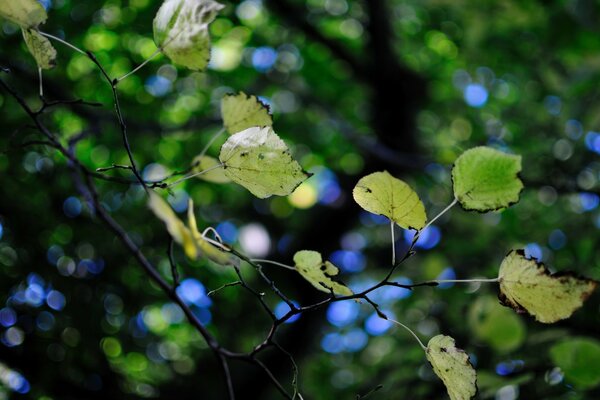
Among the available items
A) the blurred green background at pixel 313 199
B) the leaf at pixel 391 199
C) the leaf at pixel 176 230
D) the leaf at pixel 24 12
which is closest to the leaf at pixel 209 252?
the leaf at pixel 176 230

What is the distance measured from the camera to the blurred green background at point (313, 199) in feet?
5.09

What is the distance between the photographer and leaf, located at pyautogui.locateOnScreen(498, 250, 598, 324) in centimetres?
45

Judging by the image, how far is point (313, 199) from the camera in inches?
115

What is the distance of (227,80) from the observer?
7.71 ft

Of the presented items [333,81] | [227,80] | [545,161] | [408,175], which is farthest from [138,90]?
[545,161]

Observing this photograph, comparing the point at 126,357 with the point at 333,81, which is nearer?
the point at 126,357

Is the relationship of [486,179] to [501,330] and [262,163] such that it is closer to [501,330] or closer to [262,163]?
[262,163]

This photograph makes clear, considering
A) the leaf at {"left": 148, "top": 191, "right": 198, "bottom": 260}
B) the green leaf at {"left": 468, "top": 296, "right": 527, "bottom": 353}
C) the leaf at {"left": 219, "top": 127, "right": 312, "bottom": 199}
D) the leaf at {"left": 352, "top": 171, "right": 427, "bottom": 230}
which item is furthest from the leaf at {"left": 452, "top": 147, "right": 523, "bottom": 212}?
the green leaf at {"left": 468, "top": 296, "right": 527, "bottom": 353}

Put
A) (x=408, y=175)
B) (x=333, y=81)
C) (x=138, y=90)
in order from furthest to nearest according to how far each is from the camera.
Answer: (x=333, y=81) → (x=408, y=175) → (x=138, y=90)

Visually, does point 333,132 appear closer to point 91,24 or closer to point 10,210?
point 91,24

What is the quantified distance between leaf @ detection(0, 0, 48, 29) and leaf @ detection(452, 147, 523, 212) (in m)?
0.41

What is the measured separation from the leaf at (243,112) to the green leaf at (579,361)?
28.6 inches

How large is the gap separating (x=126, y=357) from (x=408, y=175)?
159 centimetres

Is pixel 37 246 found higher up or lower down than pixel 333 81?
higher up
